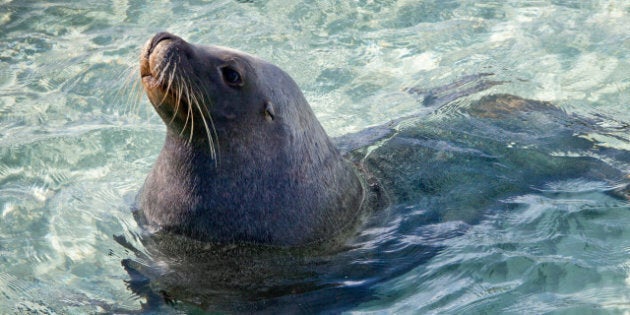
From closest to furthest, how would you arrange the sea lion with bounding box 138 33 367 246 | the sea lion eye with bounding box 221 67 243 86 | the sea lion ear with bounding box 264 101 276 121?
1. the sea lion with bounding box 138 33 367 246
2. the sea lion eye with bounding box 221 67 243 86
3. the sea lion ear with bounding box 264 101 276 121

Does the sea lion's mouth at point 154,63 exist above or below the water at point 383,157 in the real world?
above

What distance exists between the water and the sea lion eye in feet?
1.81

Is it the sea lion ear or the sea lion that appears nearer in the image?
the sea lion

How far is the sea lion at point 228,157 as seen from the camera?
448 cm

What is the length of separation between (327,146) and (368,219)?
0.55 metres

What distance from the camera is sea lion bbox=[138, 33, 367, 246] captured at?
4.48 m

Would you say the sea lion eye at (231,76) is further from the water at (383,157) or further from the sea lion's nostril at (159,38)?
the water at (383,157)

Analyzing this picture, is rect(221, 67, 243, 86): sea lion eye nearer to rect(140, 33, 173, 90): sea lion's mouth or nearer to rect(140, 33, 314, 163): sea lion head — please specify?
rect(140, 33, 314, 163): sea lion head

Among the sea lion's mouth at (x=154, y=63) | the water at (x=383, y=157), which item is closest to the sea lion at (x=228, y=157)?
the sea lion's mouth at (x=154, y=63)

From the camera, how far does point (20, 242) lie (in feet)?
16.9

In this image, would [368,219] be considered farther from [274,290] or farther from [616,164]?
[616,164]

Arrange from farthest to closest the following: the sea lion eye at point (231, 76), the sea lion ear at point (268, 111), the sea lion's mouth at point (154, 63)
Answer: the sea lion ear at point (268, 111)
the sea lion eye at point (231, 76)
the sea lion's mouth at point (154, 63)

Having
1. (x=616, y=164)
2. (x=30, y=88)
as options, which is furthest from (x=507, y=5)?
(x=30, y=88)

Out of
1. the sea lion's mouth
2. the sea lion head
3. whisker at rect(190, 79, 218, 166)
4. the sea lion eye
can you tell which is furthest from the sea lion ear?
the sea lion's mouth
